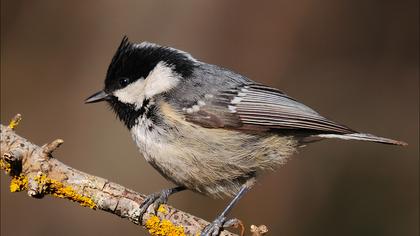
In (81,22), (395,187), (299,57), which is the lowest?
(395,187)

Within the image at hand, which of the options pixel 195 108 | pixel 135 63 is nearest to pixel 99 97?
pixel 135 63

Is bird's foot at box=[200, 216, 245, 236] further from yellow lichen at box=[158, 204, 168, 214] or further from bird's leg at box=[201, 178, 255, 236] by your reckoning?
yellow lichen at box=[158, 204, 168, 214]

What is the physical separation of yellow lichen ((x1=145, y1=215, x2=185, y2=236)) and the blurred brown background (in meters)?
2.26

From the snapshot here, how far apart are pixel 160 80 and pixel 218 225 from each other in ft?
3.69

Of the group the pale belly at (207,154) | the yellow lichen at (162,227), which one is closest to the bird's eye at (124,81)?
the pale belly at (207,154)

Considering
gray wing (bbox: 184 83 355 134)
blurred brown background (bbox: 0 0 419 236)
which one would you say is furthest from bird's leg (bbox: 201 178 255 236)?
blurred brown background (bbox: 0 0 419 236)

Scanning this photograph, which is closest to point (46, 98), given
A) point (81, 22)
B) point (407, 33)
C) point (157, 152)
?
point (81, 22)

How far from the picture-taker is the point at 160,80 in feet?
13.2

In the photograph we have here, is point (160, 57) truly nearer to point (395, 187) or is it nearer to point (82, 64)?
point (82, 64)

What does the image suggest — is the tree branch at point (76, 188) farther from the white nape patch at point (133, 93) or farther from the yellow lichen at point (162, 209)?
the white nape patch at point (133, 93)

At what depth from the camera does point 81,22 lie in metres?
6.72

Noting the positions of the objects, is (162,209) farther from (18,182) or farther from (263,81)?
(263,81)

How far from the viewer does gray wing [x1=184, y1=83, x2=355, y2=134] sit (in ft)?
13.1

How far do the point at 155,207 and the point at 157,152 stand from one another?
0.36 m
